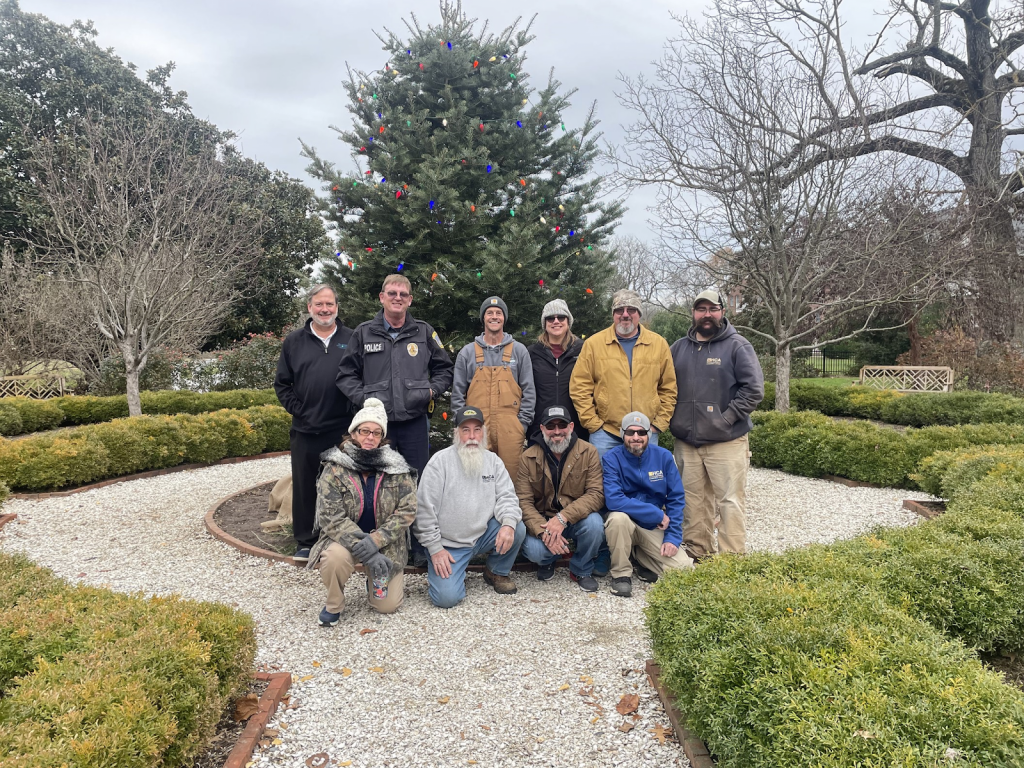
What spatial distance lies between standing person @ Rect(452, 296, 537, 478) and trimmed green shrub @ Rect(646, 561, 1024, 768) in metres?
1.92

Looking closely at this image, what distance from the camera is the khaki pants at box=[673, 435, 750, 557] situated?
4.75m

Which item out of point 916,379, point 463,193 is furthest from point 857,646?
point 916,379

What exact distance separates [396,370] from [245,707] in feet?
8.10

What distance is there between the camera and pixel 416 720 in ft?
9.61

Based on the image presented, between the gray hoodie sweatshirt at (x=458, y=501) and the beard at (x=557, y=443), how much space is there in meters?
0.48

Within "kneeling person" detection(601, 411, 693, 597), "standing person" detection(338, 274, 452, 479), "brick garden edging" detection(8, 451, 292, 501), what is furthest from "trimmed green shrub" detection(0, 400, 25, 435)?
"kneeling person" detection(601, 411, 693, 597)

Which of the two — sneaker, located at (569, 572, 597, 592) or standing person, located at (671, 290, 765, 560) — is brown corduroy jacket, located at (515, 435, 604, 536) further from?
standing person, located at (671, 290, 765, 560)

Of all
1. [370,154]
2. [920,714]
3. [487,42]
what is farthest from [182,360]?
[920,714]

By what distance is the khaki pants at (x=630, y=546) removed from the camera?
4.44m

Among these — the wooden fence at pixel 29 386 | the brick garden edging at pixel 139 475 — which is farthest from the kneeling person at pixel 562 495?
the wooden fence at pixel 29 386

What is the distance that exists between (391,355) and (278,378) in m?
1.10

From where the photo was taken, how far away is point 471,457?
4.35 m

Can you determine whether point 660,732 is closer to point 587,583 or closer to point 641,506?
point 587,583

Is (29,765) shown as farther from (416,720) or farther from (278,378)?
(278,378)
